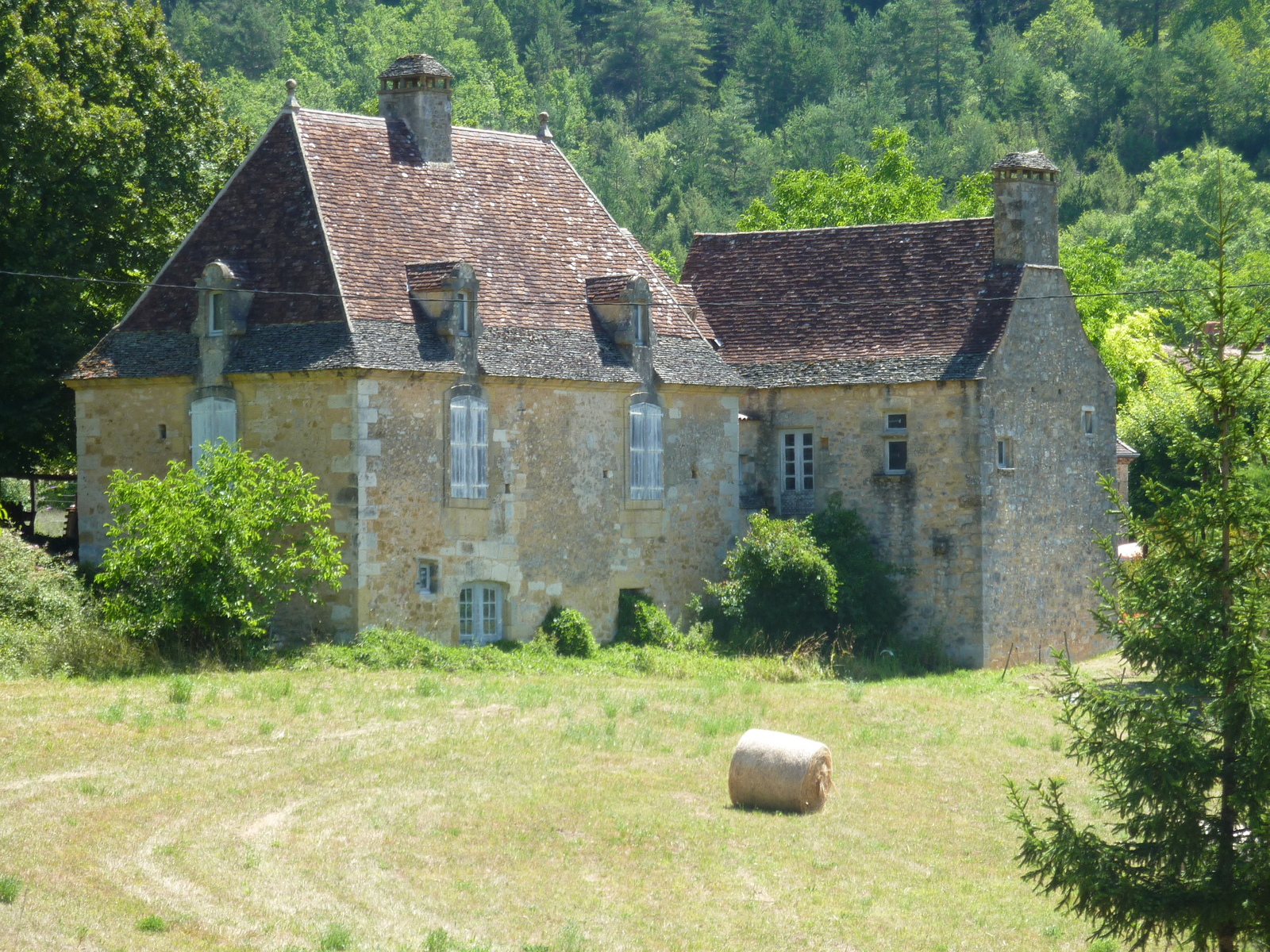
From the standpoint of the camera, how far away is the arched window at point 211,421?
30.2 meters

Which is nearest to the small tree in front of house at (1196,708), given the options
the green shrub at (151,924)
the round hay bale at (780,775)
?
the round hay bale at (780,775)

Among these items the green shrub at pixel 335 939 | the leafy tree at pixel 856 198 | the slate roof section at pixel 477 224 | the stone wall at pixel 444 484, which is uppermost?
the leafy tree at pixel 856 198

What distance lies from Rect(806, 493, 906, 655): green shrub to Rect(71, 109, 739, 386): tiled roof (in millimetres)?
3401

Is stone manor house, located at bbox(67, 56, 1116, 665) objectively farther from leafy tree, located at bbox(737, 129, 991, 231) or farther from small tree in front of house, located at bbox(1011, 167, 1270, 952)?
small tree in front of house, located at bbox(1011, 167, 1270, 952)

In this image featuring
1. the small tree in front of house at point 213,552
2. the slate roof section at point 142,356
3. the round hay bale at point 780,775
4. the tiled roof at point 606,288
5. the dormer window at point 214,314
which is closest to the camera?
the round hay bale at point 780,775

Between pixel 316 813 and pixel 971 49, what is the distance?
111 metres

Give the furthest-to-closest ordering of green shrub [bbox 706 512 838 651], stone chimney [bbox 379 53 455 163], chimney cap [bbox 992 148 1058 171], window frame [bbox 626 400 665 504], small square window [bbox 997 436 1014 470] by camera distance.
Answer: chimney cap [bbox 992 148 1058 171]
small square window [bbox 997 436 1014 470]
stone chimney [bbox 379 53 455 163]
green shrub [bbox 706 512 838 651]
window frame [bbox 626 400 665 504]

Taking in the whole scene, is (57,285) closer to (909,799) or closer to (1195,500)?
(909,799)

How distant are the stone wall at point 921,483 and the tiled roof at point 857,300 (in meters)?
→ 0.48

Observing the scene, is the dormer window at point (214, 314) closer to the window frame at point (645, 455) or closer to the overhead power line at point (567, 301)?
the overhead power line at point (567, 301)

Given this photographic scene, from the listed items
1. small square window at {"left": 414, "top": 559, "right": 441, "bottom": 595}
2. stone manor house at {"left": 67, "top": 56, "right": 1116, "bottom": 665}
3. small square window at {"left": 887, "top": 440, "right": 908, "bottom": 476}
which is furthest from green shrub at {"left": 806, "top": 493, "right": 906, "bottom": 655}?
small square window at {"left": 414, "top": 559, "right": 441, "bottom": 595}

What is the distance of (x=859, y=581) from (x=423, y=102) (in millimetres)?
11960

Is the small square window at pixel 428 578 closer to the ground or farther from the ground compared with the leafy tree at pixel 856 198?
closer to the ground

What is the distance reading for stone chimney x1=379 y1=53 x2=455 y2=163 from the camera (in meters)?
33.3
